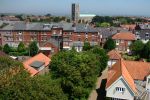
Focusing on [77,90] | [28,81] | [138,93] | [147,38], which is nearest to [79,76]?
[77,90]

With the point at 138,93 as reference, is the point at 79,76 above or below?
above

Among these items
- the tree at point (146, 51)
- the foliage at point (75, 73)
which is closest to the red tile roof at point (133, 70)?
the foliage at point (75, 73)

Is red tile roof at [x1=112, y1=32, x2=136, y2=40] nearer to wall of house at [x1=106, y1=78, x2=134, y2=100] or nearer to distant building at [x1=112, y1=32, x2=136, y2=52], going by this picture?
distant building at [x1=112, y1=32, x2=136, y2=52]

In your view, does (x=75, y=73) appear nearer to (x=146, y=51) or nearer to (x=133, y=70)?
→ (x=133, y=70)

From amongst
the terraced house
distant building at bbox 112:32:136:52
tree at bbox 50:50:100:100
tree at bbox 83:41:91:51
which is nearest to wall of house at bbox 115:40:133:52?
distant building at bbox 112:32:136:52

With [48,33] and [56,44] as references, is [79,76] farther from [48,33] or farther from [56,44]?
[48,33]

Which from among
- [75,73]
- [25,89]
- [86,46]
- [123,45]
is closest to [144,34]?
[123,45]

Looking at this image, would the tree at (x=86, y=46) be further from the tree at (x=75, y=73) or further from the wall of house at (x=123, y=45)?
the tree at (x=75, y=73)
